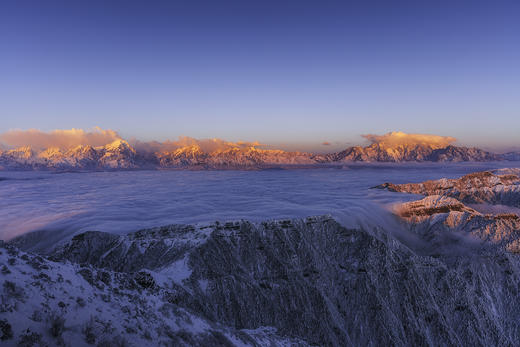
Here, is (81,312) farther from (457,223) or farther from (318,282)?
(457,223)

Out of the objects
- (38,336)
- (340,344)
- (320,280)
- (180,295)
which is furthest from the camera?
(320,280)

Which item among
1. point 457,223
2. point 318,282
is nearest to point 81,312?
point 318,282

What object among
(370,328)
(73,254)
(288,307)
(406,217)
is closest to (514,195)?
(406,217)

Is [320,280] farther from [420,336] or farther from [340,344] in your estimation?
[420,336]

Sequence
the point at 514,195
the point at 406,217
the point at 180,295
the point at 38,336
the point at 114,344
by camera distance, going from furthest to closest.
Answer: the point at 514,195, the point at 406,217, the point at 180,295, the point at 114,344, the point at 38,336

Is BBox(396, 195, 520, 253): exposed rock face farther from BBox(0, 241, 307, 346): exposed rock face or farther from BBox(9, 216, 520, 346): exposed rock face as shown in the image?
BBox(0, 241, 307, 346): exposed rock face

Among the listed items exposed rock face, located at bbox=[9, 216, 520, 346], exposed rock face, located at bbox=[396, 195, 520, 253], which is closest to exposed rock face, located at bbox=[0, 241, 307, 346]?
exposed rock face, located at bbox=[9, 216, 520, 346]
